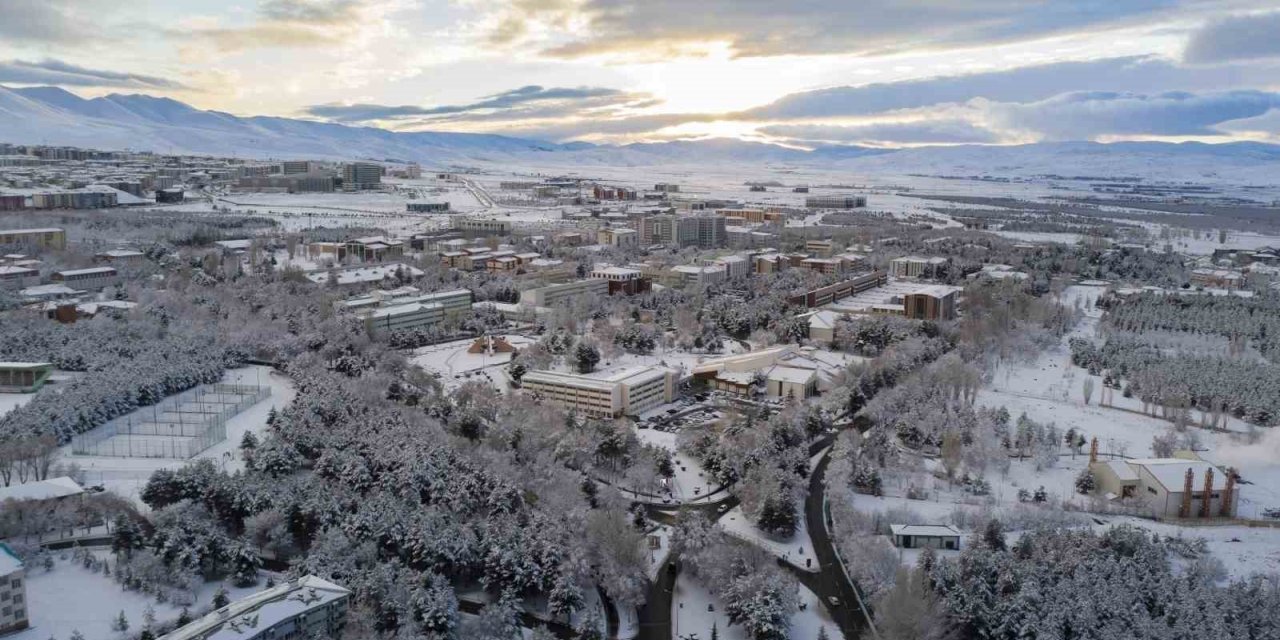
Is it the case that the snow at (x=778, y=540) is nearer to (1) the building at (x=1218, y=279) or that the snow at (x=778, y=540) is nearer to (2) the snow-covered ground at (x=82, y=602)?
(2) the snow-covered ground at (x=82, y=602)

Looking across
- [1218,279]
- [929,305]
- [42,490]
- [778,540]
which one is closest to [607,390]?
[778,540]

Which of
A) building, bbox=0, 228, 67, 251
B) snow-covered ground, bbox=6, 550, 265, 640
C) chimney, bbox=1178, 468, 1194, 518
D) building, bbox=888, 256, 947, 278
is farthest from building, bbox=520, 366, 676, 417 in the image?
building, bbox=0, 228, 67, 251

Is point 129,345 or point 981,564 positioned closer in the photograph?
point 981,564

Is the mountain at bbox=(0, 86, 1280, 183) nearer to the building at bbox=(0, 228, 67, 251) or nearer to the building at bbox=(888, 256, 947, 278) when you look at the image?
the building at bbox=(0, 228, 67, 251)

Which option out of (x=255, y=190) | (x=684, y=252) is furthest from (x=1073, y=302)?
(x=255, y=190)

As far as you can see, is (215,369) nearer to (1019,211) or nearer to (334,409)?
(334,409)
